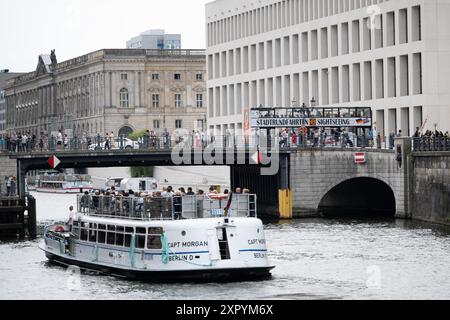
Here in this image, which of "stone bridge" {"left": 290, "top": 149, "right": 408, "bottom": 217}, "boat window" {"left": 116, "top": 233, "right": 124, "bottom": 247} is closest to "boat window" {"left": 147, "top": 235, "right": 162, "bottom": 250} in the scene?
"boat window" {"left": 116, "top": 233, "right": 124, "bottom": 247}

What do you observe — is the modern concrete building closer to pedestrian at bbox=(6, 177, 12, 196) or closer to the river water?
the river water

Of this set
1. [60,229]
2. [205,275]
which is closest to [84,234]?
[60,229]

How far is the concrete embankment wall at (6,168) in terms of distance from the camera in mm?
105250

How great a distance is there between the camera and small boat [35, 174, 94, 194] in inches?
7279

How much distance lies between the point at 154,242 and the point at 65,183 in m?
122

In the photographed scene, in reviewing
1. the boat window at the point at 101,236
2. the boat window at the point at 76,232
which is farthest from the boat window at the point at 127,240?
the boat window at the point at 76,232

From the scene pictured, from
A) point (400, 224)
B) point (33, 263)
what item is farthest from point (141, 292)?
point (400, 224)

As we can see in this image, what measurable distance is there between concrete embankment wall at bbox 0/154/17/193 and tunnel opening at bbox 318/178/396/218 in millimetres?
21684

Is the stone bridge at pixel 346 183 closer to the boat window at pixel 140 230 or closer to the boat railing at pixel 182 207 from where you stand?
the boat railing at pixel 182 207

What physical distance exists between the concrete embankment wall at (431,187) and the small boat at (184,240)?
27553 millimetres

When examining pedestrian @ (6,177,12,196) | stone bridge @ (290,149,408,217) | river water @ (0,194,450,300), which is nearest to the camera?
river water @ (0,194,450,300)

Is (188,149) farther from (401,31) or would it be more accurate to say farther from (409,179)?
(401,31)

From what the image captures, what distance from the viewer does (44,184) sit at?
195 meters

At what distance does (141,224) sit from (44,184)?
13007 centimetres
